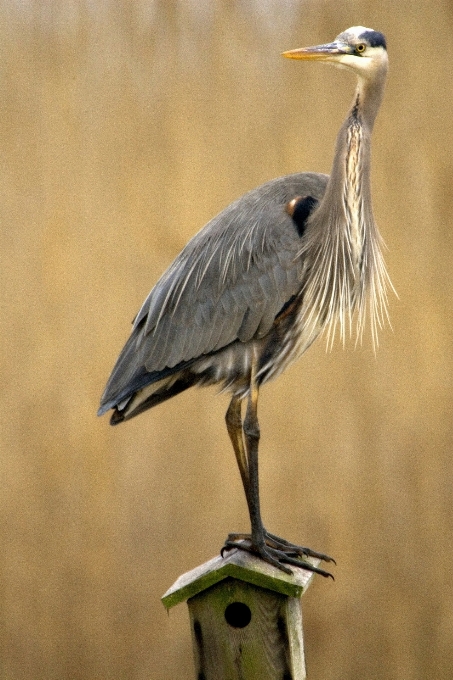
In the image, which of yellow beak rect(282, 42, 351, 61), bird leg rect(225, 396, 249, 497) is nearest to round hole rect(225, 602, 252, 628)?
bird leg rect(225, 396, 249, 497)

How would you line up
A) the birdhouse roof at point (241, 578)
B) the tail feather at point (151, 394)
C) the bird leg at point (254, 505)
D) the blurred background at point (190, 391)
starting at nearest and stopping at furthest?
the birdhouse roof at point (241, 578)
the bird leg at point (254, 505)
the tail feather at point (151, 394)
the blurred background at point (190, 391)

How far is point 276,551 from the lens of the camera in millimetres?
1860

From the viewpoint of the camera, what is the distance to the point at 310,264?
6.30 ft

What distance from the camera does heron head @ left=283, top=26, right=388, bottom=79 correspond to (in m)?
1.79

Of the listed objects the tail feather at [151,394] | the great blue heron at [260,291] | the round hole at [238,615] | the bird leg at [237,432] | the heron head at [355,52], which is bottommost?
the round hole at [238,615]

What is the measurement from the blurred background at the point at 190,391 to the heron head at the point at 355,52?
123cm

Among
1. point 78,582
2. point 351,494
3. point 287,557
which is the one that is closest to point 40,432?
point 78,582

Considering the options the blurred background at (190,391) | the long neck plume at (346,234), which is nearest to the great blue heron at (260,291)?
the long neck plume at (346,234)

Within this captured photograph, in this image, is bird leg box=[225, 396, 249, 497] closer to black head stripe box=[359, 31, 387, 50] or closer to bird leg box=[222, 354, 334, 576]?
bird leg box=[222, 354, 334, 576]

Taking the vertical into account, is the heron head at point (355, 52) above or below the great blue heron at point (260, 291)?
above

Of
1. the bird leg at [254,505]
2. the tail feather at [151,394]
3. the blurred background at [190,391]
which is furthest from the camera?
the blurred background at [190,391]

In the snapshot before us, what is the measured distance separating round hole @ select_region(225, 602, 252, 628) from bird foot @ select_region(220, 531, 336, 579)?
9cm

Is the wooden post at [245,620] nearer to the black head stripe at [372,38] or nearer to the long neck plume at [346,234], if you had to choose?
the long neck plume at [346,234]

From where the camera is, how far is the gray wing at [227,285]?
6.29 ft
